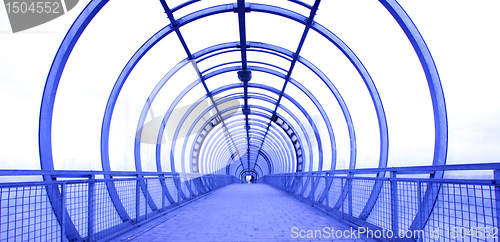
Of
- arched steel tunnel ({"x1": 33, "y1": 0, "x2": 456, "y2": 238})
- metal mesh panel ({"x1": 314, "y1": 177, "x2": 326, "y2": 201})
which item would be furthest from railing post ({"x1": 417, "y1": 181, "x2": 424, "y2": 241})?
metal mesh panel ({"x1": 314, "y1": 177, "x2": 326, "y2": 201})

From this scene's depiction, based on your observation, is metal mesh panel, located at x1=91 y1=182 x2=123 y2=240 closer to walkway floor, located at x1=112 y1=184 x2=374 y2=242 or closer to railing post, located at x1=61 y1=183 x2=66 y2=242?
walkway floor, located at x1=112 y1=184 x2=374 y2=242

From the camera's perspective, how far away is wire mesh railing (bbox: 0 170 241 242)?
3.41 metres

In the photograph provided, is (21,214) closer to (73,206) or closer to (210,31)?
(73,206)

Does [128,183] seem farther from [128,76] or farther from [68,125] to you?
[128,76]

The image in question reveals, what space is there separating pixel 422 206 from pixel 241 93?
13354 mm

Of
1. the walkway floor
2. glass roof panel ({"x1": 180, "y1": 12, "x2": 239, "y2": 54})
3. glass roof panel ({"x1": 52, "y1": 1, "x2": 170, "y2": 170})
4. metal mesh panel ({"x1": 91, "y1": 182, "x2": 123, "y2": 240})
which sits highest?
glass roof panel ({"x1": 180, "y1": 12, "x2": 239, "y2": 54})

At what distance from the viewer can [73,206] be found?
4.29 m

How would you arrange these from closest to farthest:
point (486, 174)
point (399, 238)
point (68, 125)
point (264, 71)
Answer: point (399, 238), point (486, 174), point (68, 125), point (264, 71)

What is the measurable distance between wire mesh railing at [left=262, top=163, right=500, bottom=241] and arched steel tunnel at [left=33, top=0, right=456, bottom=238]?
0.30 m

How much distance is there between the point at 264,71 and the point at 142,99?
4980 mm

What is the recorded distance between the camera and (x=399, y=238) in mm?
4164

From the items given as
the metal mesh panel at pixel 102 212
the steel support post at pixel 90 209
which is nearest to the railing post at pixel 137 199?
the metal mesh panel at pixel 102 212

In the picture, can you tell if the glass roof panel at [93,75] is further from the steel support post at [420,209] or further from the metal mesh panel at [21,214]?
the steel support post at [420,209]

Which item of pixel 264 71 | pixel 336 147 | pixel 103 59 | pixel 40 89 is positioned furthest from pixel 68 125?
pixel 336 147
